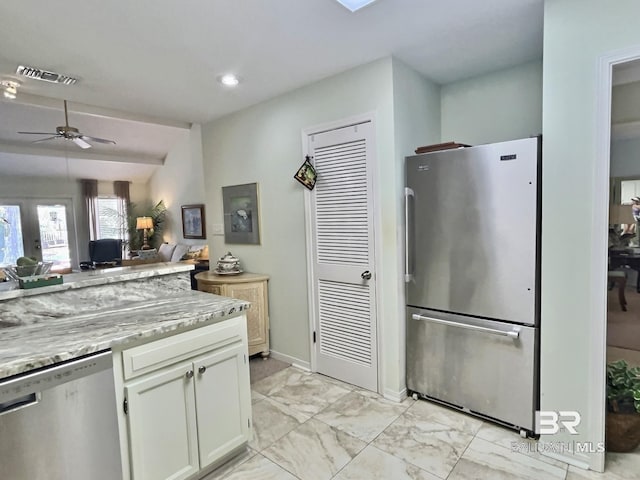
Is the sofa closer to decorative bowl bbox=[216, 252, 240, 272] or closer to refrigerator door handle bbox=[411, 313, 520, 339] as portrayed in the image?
decorative bowl bbox=[216, 252, 240, 272]

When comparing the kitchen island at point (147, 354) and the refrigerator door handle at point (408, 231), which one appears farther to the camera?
the refrigerator door handle at point (408, 231)

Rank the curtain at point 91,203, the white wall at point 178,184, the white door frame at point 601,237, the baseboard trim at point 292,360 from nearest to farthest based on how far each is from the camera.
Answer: the white door frame at point 601,237 < the baseboard trim at point 292,360 < the curtain at point 91,203 < the white wall at point 178,184

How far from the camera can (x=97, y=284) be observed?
1958 mm

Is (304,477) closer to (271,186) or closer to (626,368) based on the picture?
(626,368)

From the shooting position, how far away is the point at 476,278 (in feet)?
7.17

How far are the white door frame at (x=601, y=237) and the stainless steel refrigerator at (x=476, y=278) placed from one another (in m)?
0.28

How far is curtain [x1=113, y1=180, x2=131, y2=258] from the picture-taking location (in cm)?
703

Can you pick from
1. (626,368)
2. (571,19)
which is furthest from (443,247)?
(571,19)

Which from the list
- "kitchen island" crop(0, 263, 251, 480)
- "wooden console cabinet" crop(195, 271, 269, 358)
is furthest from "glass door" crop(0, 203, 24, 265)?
"wooden console cabinet" crop(195, 271, 269, 358)

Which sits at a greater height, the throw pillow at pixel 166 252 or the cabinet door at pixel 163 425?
the throw pillow at pixel 166 252

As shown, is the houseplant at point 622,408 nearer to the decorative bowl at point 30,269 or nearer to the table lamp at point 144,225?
the decorative bowl at point 30,269

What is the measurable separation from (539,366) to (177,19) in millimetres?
2781

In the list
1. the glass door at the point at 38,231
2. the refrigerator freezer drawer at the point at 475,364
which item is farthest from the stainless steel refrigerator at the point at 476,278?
the glass door at the point at 38,231

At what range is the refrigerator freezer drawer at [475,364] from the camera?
6.68 feet
